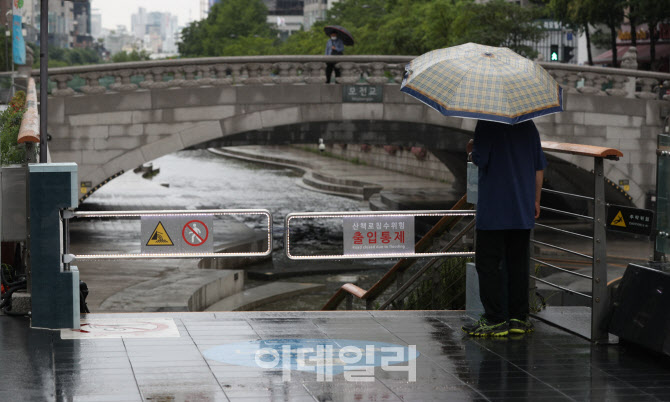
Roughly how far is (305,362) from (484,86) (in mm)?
2379

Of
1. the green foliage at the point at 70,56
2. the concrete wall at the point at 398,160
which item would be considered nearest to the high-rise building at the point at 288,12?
the green foliage at the point at 70,56

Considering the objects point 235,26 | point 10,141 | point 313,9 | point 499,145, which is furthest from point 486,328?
point 313,9

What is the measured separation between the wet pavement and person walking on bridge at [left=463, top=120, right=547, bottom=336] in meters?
0.33

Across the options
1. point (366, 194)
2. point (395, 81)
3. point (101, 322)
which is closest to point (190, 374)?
point (101, 322)

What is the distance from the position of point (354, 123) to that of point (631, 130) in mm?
7827

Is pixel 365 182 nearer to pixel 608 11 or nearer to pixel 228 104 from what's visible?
pixel 608 11

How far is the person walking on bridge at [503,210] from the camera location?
759 centimetres

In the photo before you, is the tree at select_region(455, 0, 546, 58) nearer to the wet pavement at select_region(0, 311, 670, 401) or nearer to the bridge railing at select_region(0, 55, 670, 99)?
the bridge railing at select_region(0, 55, 670, 99)

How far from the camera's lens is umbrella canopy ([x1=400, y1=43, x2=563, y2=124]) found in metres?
7.25

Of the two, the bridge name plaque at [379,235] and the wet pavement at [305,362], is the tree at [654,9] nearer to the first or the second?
the bridge name plaque at [379,235]

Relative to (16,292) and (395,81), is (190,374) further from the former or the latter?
(395,81)

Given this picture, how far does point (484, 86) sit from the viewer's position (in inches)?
290

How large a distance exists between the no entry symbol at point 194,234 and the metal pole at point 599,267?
322 centimetres

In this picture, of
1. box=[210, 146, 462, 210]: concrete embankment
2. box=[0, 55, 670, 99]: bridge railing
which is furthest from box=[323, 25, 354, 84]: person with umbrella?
box=[210, 146, 462, 210]: concrete embankment
